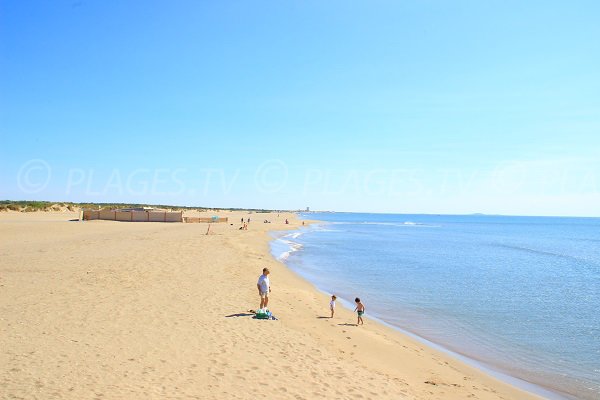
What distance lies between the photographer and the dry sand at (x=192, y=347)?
687 centimetres

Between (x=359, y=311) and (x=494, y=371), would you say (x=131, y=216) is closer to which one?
(x=359, y=311)

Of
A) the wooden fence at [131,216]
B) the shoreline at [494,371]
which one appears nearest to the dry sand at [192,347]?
the shoreline at [494,371]

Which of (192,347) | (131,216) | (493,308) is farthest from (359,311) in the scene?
(131,216)

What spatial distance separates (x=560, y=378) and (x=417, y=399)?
471 centimetres

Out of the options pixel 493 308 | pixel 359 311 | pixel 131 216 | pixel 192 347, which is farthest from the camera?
pixel 131 216

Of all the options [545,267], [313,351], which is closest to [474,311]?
[313,351]

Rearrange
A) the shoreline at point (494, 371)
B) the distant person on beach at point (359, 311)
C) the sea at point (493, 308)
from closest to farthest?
the shoreline at point (494, 371), the sea at point (493, 308), the distant person on beach at point (359, 311)

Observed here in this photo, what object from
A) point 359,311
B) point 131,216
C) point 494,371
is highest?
point 131,216

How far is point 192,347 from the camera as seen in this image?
8.72 meters

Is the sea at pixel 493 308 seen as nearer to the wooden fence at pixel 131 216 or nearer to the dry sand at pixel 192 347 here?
the dry sand at pixel 192 347

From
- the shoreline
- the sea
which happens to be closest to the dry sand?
the shoreline

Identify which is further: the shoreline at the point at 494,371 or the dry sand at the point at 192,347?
the shoreline at the point at 494,371

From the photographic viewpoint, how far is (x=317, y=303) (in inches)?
601

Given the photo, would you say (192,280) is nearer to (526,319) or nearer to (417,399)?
(417,399)
